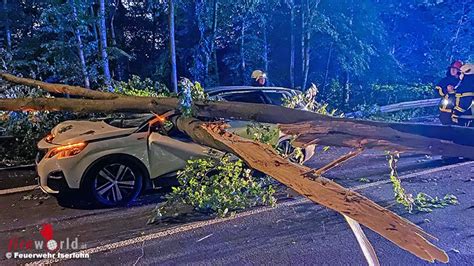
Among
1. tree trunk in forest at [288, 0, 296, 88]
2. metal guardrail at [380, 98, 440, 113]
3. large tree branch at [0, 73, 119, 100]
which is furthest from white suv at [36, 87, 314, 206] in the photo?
tree trunk in forest at [288, 0, 296, 88]

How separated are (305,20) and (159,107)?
11.9 meters

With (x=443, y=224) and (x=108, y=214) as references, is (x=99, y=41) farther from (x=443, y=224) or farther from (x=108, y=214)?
(x=443, y=224)

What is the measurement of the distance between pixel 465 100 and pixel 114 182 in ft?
21.5

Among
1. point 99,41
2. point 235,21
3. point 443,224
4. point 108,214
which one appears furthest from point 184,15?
point 443,224

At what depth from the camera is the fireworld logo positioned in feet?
11.9

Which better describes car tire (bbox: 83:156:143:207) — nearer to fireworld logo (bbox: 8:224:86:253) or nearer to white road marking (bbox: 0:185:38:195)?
fireworld logo (bbox: 8:224:86:253)

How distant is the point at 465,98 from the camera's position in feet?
22.4

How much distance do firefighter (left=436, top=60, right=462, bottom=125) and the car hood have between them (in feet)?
20.3

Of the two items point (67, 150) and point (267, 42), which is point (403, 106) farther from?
point (67, 150)

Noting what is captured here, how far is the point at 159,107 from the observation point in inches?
122

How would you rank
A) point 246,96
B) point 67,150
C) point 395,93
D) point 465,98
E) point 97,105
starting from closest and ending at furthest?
point 97,105
point 67,150
point 246,96
point 465,98
point 395,93

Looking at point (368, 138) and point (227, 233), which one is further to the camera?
point (227, 233)

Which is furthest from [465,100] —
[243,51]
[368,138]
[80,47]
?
[80,47]

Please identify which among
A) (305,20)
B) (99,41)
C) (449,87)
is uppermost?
(305,20)
